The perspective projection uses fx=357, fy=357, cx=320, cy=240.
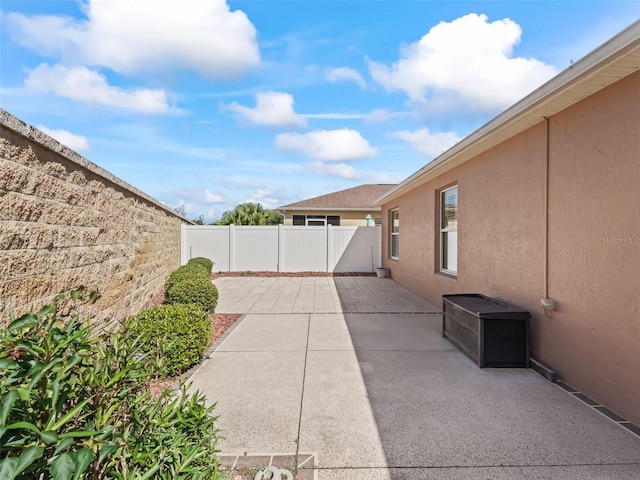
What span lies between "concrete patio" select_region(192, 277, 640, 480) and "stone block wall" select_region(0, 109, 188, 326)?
5.70ft

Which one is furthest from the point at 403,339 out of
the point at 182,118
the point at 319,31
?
the point at 182,118

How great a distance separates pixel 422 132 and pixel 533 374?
17407 mm

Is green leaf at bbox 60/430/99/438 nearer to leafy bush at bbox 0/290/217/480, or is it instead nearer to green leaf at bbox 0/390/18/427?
leafy bush at bbox 0/290/217/480

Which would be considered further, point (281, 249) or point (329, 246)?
point (329, 246)

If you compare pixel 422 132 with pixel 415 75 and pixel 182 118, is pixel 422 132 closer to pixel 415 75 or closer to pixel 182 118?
pixel 415 75

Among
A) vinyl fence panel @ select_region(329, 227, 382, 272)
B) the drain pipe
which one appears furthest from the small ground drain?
vinyl fence panel @ select_region(329, 227, 382, 272)

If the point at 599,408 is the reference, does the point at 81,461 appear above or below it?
above

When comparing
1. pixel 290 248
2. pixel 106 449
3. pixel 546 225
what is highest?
pixel 546 225

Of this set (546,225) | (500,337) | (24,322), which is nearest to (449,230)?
(546,225)

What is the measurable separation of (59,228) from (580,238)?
205 inches

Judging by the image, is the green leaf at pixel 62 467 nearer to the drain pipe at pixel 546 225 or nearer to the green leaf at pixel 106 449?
the green leaf at pixel 106 449

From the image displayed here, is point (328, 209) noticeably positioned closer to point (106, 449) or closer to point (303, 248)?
point (303, 248)

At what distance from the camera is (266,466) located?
244 cm

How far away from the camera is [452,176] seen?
23.9 ft
